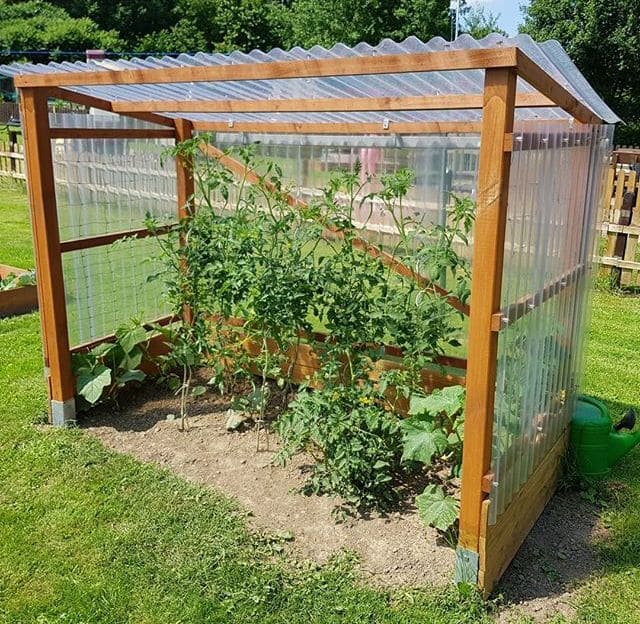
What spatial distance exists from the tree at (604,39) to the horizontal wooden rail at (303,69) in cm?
2320

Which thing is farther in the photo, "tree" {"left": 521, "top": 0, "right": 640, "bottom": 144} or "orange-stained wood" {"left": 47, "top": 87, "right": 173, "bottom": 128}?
"tree" {"left": 521, "top": 0, "right": 640, "bottom": 144}

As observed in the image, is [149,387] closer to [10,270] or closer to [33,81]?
[33,81]

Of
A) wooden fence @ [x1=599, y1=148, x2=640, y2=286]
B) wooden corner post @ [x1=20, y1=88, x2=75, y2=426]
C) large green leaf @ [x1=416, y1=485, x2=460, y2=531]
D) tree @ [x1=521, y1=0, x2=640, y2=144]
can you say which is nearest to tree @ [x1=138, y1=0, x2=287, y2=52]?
tree @ [x1=521, y1=0, x2=640, y2=144]

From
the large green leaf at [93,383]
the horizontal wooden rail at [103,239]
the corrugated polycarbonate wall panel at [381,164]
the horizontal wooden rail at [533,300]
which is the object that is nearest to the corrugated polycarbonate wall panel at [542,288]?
the horizontal wooden rail at [533,300]

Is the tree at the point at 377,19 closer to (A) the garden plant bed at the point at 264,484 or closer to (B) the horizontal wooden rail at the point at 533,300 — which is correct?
(A) the garden plant bed at the point at 264,484

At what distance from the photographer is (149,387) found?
16.6ft

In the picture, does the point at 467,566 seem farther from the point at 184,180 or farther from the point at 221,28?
the point at 221,28

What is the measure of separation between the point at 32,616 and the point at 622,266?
7.63 meters

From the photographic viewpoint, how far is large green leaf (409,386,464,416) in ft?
10.9

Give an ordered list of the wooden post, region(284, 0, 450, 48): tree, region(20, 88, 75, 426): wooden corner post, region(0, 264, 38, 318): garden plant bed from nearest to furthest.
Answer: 1. region(20, 88, 75, 426): wooden corner post
2. the wooden post
3. region(0, 264, 38, 318): garden plant bed
4. region(284, 0, 450, 48): tree

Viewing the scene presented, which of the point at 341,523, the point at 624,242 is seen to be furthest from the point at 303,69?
the point at 624,242

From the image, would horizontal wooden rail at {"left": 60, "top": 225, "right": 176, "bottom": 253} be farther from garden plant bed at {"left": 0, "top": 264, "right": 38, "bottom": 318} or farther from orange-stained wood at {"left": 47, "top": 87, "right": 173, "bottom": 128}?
garden plant bed at {"left": 0, "top": 264, "right": 38, "bottom": 318}

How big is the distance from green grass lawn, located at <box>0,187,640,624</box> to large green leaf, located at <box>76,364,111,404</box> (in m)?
0.26

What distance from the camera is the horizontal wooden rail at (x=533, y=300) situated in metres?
2.63
